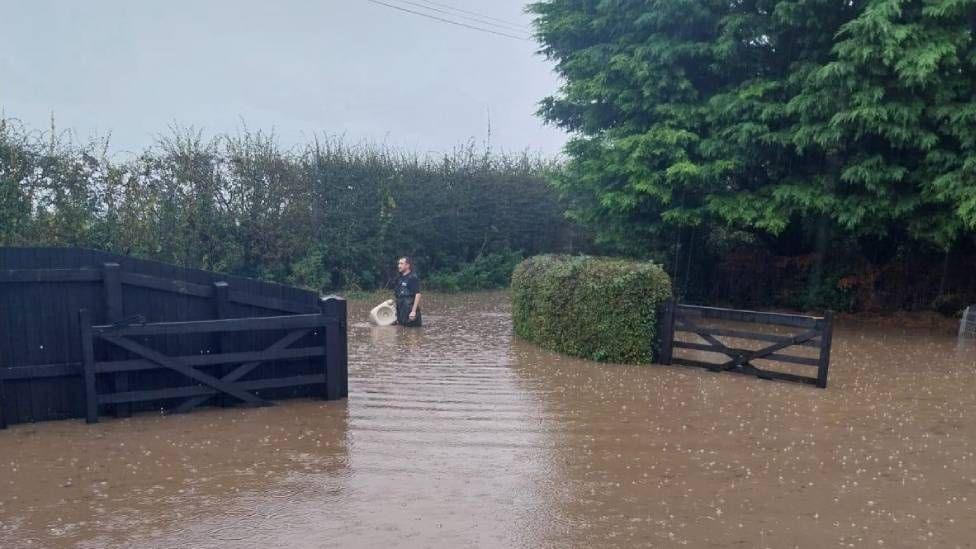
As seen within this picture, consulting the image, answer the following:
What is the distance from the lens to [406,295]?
15414 mm

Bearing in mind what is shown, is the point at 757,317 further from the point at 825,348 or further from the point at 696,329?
the point at 825,348

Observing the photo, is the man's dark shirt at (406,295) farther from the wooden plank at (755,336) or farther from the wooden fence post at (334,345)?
the wooden fence post at (334,345)

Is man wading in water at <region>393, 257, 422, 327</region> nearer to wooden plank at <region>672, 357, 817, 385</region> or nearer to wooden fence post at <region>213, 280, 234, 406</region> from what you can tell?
wooden plank at <region>672, 357, 817, 385</region>

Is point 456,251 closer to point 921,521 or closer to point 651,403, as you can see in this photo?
point 651,403

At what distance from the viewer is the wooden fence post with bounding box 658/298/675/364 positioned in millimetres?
11519

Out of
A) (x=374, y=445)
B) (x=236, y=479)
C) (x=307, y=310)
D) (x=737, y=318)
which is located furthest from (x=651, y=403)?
(x=236, y=479)

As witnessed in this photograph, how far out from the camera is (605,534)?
214 inches

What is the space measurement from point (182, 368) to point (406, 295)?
7.32 metres

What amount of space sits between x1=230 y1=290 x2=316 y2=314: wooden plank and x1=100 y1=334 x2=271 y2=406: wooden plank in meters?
0.93

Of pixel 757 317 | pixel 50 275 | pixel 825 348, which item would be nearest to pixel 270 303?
pixel 50 275

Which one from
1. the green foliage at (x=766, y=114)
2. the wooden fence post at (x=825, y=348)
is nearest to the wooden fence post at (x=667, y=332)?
the wooden fence post at (x=825, y=348)

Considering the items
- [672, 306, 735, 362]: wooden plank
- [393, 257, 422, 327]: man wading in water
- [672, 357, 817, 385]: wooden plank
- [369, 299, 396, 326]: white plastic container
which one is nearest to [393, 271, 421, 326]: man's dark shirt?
[393, 257, 422, 327]: man wading in water

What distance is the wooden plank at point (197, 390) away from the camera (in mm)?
8062

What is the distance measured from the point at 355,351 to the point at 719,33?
35.0ft
